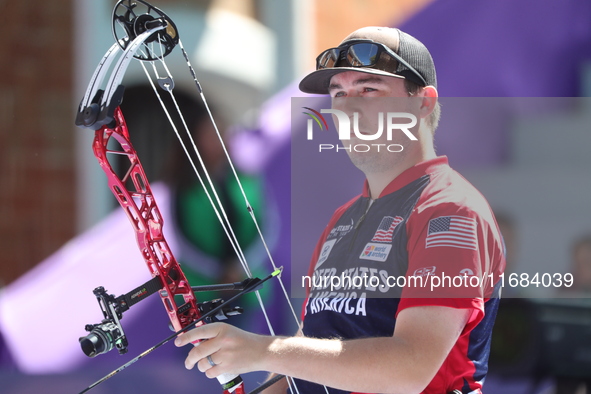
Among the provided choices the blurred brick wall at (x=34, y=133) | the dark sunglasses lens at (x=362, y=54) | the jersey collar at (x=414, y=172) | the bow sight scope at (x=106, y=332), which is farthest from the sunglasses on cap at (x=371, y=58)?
the blurred brick wall at (x=34, y=133)

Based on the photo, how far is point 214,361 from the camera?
4.53ft

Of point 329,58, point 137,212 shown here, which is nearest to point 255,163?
point 329,58

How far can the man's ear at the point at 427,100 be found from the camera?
5.73 feet

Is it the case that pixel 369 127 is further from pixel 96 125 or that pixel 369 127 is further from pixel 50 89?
pixel 50 89

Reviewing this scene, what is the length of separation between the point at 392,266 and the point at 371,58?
1.55ft

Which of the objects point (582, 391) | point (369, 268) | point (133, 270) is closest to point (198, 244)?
point (133, 270)

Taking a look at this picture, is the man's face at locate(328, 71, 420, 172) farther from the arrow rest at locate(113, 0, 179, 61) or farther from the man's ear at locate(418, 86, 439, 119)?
the arrow rest at locate(113, 0, 179, 61)

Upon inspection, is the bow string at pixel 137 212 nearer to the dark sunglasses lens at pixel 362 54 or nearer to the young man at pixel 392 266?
the young man at pixel 392 266

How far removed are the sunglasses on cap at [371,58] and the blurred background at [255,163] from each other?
0.32m

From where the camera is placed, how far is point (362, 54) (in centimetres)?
168

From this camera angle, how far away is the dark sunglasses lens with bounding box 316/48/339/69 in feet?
5.71

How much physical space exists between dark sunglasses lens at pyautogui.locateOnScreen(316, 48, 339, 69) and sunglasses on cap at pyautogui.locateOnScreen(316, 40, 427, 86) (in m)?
0.01

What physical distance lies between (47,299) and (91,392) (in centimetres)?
37

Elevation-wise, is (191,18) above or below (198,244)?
above
